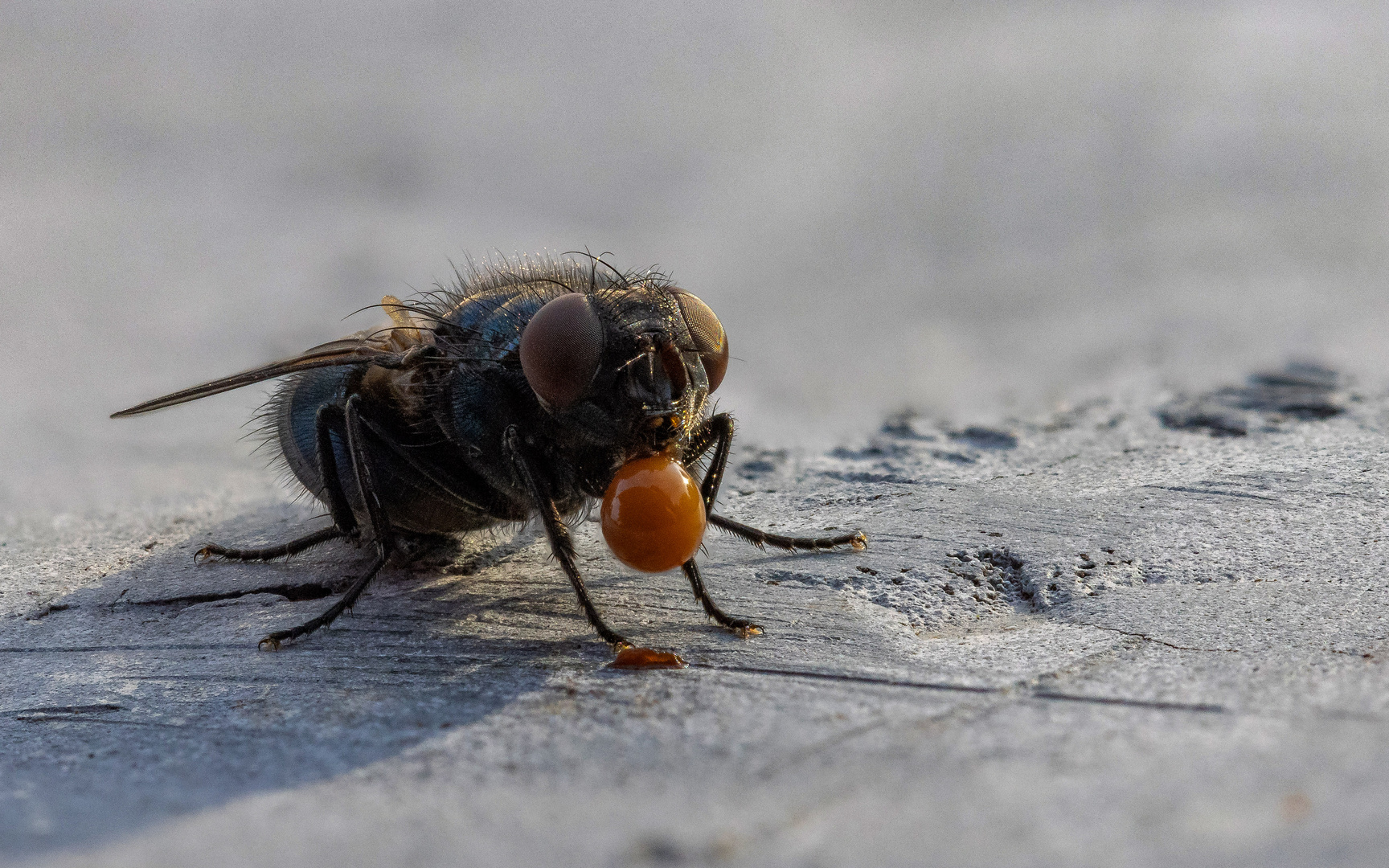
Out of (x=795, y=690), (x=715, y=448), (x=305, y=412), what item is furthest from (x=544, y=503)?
(x=305, y=412)

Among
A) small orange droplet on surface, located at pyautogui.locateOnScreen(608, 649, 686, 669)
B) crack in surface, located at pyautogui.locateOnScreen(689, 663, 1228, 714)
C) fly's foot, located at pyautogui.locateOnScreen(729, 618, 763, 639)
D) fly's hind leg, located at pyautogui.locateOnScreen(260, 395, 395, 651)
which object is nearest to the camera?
crack in surface, located at pyautogui.locateOnScreen(689, 663, 1228, 714)

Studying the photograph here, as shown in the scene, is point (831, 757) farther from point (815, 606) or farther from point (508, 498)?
point (508, 498)

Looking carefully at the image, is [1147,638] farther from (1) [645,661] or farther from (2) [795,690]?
(1) [645,661]

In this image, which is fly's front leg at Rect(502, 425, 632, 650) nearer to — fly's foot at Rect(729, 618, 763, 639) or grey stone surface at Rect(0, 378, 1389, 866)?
grey stone surface at Rect(0, 378, 1389, 866)

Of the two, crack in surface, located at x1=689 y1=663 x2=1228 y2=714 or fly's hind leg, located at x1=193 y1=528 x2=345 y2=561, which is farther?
fly's hind leg, located at x1=193 y1=528 x2=345 y2=561

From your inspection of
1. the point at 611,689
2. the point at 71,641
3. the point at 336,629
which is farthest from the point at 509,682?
the point at 71,641

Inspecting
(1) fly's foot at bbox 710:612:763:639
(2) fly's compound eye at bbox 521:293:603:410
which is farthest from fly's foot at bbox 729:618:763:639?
(2) fly's compound eye at bbox 521:293:603:410
